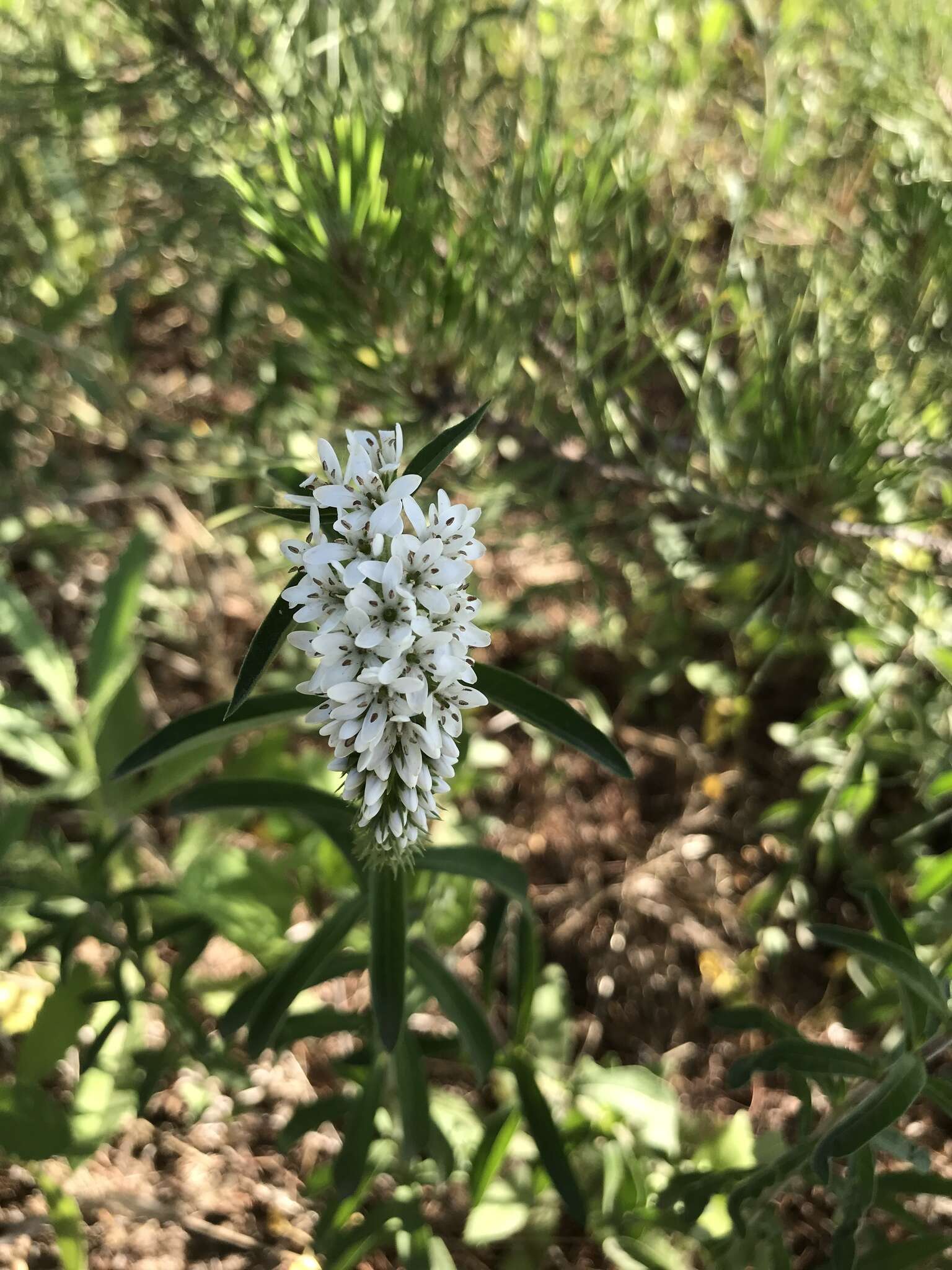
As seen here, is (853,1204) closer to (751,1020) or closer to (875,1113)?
(875,1113)

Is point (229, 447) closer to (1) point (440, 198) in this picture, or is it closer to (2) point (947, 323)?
(1) point (440, 198)

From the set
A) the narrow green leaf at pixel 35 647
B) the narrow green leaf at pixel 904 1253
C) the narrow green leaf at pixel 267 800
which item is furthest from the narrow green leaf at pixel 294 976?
the narrow green leaf at pixel 904 1253

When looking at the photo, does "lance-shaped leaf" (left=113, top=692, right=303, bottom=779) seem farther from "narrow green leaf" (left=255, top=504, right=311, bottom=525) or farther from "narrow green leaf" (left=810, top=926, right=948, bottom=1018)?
"narrow green leaf" (left=810, top=926, right=948, bottom=1018)

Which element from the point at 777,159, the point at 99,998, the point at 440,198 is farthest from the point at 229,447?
the point at 777,159

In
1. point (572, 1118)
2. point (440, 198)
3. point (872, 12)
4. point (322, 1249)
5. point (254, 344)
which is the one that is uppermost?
point (872, 12)

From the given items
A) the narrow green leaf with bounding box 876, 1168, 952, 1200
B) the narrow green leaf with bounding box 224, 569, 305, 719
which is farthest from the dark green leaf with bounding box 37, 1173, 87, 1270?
the narrow green leaf with bounding box 876, 1168, 952, 1200

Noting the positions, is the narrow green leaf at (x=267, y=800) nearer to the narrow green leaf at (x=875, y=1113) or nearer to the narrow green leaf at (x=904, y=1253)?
the narrow green leaf at (x=875, y=1113)
